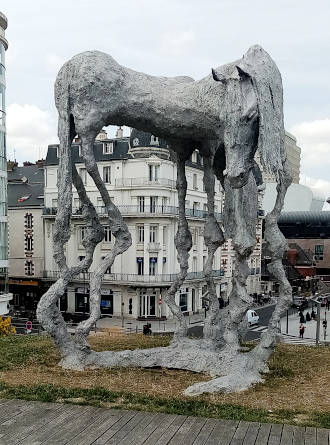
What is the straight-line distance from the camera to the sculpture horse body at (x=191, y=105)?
1043cm

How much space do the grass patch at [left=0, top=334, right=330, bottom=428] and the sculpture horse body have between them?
402cm

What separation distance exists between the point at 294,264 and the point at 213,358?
182 ft

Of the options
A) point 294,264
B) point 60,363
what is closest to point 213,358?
point 60,363

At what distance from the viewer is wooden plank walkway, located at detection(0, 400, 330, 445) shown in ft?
23.5

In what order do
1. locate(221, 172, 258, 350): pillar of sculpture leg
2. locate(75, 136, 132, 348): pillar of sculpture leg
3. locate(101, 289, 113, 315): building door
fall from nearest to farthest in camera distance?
1. locate(221, 172, 258, 350): pillar of sculpture leg
2. locate(75, 136, 132, 348): pillar of sculpture leg
3. locate(101, 289, 113, 315): building door

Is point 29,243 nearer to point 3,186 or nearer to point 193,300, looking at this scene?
point 3,186

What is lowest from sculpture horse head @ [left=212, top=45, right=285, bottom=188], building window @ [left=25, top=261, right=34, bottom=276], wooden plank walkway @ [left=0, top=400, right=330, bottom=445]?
building window @ [left=25, top=261, right=34, bottom=276]

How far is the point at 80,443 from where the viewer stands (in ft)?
23.2

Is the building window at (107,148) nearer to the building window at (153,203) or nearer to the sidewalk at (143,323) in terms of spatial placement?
the building window at (153,203)

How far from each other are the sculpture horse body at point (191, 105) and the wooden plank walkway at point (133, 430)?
4.77 meters

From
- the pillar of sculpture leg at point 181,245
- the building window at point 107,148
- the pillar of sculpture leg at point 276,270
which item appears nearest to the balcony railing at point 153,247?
the building window at point 107,148

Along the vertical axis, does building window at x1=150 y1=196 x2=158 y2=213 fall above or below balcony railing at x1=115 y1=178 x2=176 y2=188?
below

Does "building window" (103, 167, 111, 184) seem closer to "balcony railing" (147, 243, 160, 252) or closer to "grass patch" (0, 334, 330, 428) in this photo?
"balcony railing" (147, 243, 160, 252)

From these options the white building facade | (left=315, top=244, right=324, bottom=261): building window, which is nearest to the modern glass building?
the white building facade
